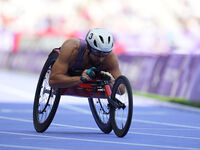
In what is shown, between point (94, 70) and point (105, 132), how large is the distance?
3.59 feet

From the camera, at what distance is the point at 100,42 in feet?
35.9

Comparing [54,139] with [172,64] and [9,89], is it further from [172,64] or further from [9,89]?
[9,89]

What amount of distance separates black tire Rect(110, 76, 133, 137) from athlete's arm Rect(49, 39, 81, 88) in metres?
0.60

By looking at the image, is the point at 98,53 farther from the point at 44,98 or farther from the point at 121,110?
the point at 44,98

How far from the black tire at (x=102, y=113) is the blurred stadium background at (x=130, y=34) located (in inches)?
350

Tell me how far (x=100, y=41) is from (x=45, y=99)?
1596 millimetres

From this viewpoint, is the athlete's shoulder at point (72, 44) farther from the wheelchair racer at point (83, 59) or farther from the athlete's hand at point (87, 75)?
the athlete's hand at point (87, 75)

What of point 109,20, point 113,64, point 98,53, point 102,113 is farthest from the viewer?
point 109,20

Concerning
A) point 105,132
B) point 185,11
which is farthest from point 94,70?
point 185,11

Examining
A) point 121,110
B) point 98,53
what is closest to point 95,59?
point 98,53

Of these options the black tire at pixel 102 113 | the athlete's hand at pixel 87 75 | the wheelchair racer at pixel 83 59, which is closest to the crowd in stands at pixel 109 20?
the black tire at pixel 102 113

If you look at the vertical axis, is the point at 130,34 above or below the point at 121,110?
above

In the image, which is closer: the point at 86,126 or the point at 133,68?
the point at 86,126

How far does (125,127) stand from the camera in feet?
34.5
